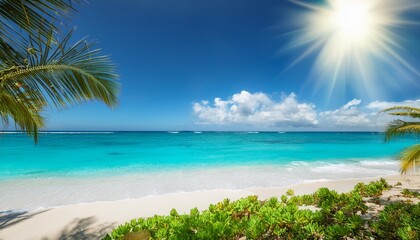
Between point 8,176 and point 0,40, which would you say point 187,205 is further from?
point 8,176

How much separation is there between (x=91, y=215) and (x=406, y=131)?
8.72m

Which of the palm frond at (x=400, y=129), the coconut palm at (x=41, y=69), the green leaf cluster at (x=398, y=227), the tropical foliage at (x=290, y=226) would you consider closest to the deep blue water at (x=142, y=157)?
the palm frond at (x=400, y=129)

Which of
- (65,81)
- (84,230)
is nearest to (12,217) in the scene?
(84,230)

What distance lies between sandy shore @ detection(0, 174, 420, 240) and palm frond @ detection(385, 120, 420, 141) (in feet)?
10.5

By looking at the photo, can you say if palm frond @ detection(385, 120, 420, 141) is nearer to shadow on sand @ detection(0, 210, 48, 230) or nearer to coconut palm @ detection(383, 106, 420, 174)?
coconut palm @ detection(383, 106, 420, 174)

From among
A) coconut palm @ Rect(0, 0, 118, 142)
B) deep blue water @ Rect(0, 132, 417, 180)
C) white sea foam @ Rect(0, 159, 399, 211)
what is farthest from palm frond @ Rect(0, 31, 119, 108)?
white sea foam @ Rect(0, 159, 399, 211)

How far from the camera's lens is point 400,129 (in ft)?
19.0

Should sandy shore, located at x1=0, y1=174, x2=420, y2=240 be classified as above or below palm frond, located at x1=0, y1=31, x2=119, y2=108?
below

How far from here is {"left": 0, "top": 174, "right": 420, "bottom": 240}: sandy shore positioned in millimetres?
4730

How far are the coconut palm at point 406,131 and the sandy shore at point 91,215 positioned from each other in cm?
310

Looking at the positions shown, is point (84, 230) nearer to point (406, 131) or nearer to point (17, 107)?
point (17, 107)

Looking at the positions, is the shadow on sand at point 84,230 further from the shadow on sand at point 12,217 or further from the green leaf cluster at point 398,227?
the green leaf cluster at point 398,227

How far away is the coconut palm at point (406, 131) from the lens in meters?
5.44

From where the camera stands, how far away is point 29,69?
2.15m
